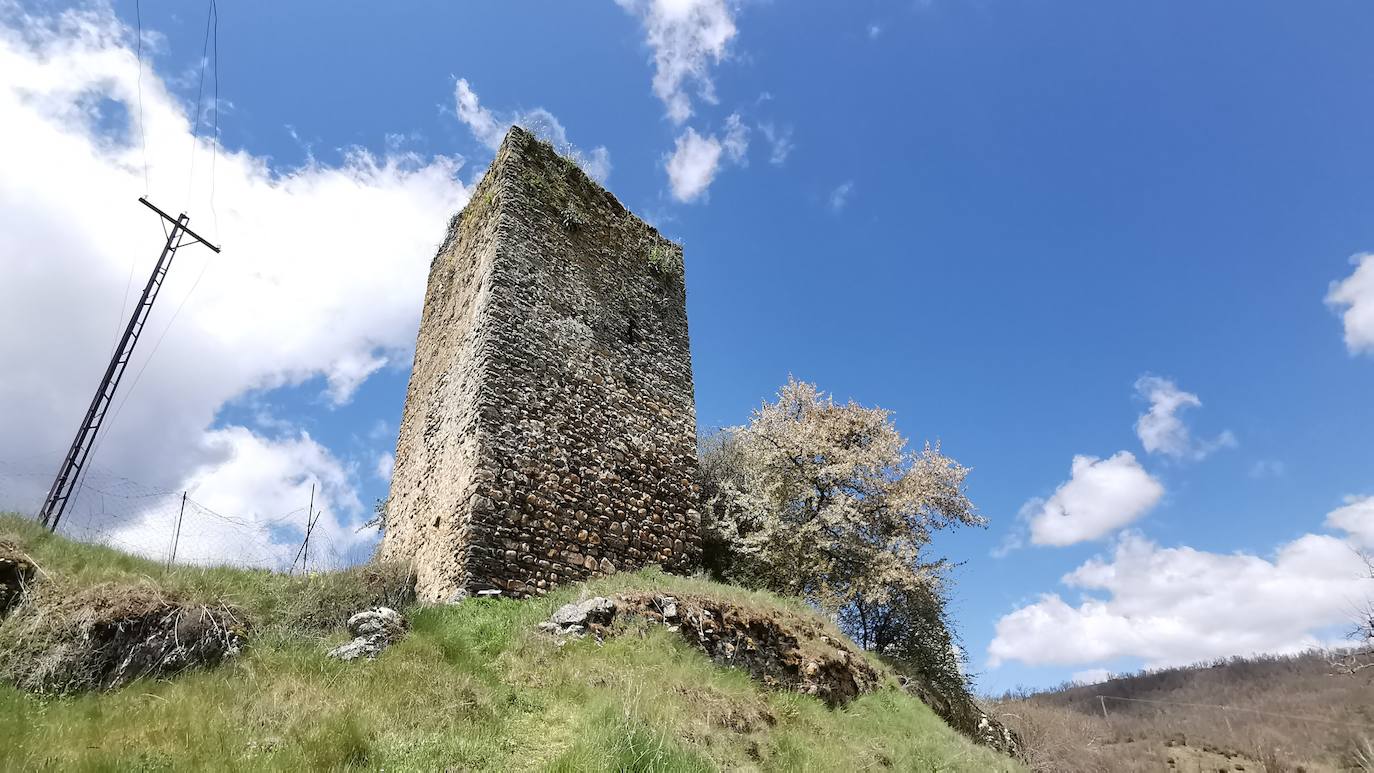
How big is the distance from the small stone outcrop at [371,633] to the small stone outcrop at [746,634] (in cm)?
174

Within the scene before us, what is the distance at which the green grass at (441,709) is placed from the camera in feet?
15.6

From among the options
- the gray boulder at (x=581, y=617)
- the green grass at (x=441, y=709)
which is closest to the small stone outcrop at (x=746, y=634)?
the gray boulder at (x=581, y=617)

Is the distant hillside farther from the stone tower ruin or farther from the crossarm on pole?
the crossarm on pole

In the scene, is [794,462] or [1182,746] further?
[1182,746]

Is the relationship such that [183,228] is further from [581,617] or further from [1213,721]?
[1213,721]

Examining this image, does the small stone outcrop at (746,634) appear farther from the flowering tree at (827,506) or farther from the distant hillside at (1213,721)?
the distant hillside at (1213,721)

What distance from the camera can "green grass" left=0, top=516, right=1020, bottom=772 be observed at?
15.6ft

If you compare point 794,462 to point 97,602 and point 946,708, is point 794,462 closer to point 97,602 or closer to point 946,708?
point 946,708

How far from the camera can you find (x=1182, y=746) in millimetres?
40562

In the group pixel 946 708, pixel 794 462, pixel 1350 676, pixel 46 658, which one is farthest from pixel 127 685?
pixel 1350 676

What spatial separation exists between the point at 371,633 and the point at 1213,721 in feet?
181

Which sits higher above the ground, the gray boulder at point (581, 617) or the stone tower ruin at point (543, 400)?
the stone tower ruin at point (543, 400)

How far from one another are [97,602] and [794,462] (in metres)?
13.4

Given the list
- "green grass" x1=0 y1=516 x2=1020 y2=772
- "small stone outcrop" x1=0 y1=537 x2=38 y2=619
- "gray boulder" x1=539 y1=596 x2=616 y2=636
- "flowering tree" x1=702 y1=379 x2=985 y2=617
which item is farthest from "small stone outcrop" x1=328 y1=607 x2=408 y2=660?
"flowering tree" x1=702 y1=379 x2=985 y2=617
